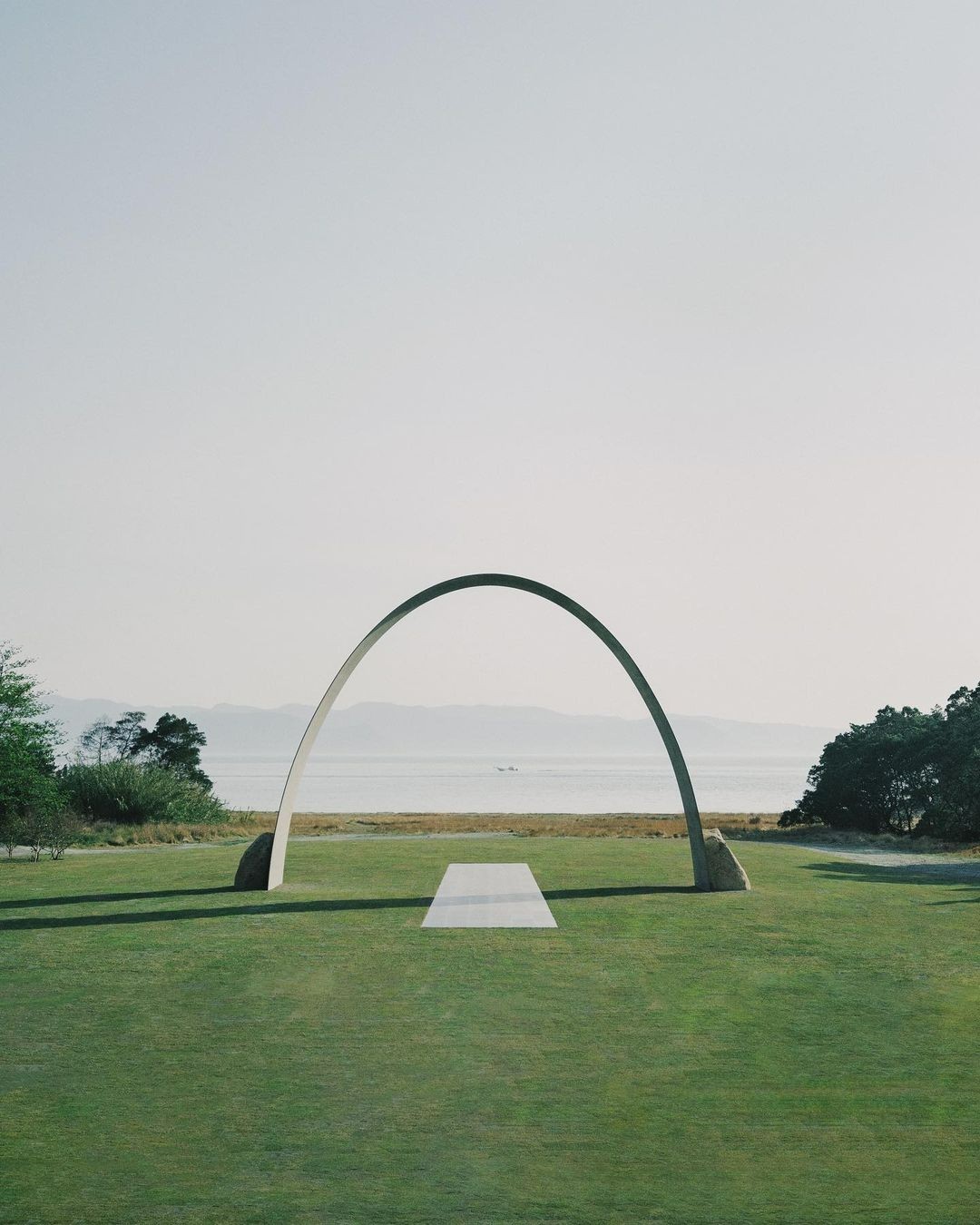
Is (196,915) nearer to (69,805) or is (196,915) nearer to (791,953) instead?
(791,953)

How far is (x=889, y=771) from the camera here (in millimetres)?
38656

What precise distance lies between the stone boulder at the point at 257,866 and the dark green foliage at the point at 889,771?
78.4 ft

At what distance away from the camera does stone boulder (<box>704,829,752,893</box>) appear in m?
16.4

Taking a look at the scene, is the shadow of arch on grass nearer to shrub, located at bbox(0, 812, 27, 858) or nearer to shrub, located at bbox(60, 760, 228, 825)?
shrub, located at bbox(0, 812, 27, 858)

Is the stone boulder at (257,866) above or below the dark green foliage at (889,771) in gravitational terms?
below

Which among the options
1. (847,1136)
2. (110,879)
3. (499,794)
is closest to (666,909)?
(847,1136)

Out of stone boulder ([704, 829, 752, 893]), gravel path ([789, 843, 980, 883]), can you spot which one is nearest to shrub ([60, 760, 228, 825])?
gravel path ([789, 843, 980, 883])

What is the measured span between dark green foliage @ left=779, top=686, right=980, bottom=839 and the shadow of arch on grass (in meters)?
20.9

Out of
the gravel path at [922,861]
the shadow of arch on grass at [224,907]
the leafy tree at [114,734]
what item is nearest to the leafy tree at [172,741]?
the leafy tree at [114,734]

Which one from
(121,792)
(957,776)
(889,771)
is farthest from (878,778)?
(121,792)

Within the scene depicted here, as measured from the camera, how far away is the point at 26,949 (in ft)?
37.7

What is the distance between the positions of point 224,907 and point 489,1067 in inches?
333

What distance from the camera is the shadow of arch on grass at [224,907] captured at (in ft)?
44.2

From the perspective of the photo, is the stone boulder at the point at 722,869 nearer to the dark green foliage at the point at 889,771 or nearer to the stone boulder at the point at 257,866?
the stone boulder at the point at 257,866
